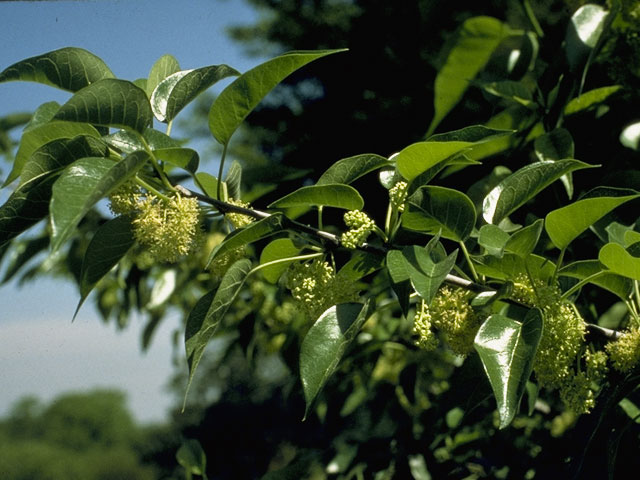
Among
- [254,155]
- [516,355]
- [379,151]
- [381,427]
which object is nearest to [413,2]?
[379,151]

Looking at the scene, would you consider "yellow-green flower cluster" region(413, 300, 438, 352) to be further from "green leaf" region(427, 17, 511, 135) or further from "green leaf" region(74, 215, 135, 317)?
"green leaf" region(427, 17, 511, 135)

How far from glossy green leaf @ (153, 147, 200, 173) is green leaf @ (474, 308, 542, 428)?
33 cm

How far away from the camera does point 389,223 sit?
0.72 metres

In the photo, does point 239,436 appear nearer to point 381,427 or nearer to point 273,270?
point 381,427

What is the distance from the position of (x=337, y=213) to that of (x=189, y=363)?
3.28ft

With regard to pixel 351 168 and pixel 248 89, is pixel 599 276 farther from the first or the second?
pixel 248 89

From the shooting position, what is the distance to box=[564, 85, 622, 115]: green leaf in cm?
110

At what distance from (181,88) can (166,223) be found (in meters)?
0.14

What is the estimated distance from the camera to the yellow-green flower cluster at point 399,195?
0.68 m

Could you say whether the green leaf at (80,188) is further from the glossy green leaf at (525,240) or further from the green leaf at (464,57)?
the green leaf at (464,57)

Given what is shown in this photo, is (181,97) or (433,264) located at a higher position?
(181,97)

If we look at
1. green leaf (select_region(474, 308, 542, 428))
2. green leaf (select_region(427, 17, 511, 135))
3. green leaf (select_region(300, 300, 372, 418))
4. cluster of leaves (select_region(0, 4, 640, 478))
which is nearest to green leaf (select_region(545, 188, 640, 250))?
cluster of leaves (select_region(0, 4, 640, 478))

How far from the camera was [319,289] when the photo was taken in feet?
2.32

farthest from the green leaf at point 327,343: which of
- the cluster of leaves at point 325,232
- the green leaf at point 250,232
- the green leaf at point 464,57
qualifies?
the green leaf at point 464,57
